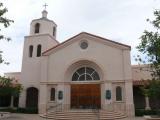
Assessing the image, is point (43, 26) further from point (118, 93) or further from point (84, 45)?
point (118, 93)

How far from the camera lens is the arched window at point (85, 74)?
2800cm

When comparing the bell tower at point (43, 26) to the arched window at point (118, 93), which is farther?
the bell tower at point (43, 26)

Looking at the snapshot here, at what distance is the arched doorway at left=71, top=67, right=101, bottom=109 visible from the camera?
2709 cm

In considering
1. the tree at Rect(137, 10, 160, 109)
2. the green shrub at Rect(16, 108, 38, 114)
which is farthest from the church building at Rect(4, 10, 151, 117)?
the tree at Rect(137, 10, 160, 109)

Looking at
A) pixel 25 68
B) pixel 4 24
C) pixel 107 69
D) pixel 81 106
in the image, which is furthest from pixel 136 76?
pixel 4 24

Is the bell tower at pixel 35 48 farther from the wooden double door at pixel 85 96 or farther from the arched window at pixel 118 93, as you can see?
the arched window at pixel 118 93

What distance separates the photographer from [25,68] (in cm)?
3144

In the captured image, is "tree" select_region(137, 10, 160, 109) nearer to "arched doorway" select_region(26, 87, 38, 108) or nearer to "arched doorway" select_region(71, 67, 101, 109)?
"arched doorway" select_region(71, 67, 101, 109)

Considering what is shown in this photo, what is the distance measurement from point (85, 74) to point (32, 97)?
7.86 meters

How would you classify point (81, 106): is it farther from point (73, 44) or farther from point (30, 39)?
point (30, 39)

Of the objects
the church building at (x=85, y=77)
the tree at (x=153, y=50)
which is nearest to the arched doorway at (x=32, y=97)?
the church building at (x=85, y=77)

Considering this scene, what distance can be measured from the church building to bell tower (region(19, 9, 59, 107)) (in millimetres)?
191

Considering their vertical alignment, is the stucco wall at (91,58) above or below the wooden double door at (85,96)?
above

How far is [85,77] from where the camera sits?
2828cm
